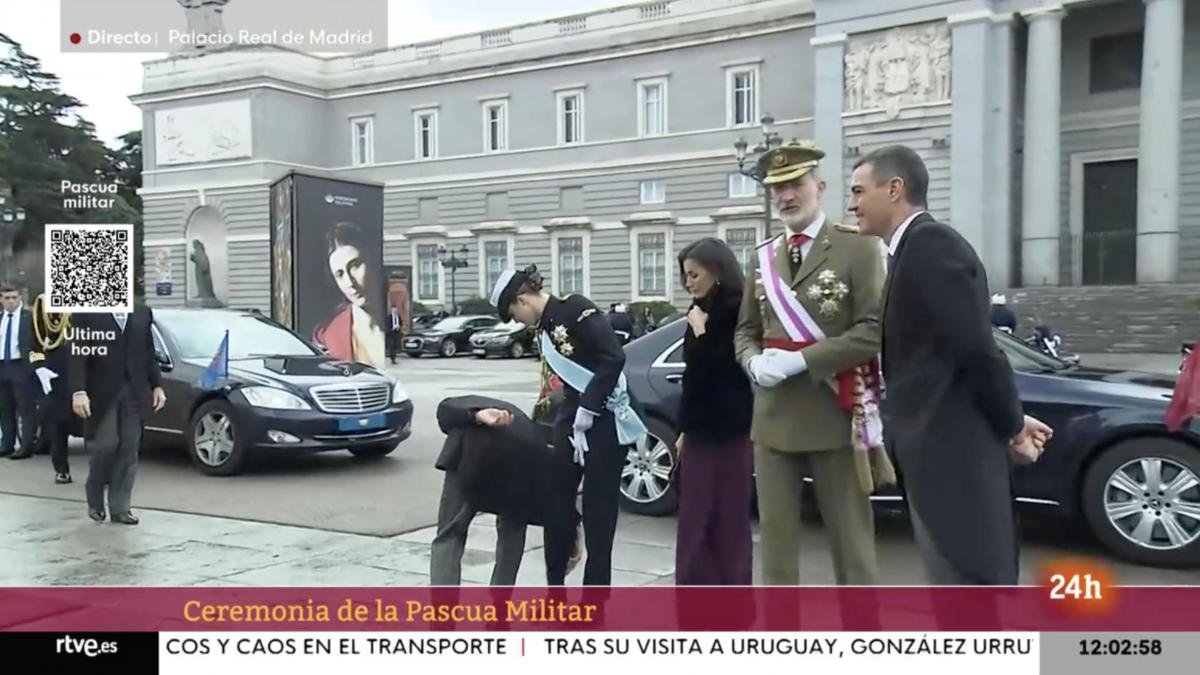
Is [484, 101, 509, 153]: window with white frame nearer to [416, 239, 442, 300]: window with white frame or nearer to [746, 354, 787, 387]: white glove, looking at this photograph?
[416, 239, 442, 300]: window with white frame

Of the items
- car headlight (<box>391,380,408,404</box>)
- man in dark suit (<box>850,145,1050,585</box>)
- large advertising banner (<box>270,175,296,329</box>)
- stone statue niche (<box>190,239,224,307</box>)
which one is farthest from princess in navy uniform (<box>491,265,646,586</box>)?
large advertising banner (<box>270,175,296,329</box>)

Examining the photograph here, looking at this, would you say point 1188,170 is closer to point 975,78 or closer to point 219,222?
point 975,78

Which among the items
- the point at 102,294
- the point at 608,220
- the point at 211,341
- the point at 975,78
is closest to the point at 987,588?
the point at 102,294

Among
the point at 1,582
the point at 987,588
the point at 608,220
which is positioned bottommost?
the point at 1,582

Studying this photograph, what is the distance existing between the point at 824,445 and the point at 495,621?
1.21 metres

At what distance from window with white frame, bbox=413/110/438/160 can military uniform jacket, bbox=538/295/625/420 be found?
10.0 ft

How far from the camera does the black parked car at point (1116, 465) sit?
16.7 feet

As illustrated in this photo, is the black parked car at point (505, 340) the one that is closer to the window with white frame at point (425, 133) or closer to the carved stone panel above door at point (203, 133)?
the window with white frame at point (425, 133)

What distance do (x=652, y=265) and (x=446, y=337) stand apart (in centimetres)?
522

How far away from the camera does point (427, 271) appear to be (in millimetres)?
8945

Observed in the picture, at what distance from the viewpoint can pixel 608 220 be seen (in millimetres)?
6492

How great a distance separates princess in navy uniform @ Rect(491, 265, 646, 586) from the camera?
3.98m

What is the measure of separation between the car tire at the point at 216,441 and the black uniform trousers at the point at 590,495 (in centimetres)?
504

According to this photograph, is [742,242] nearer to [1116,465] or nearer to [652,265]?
[652,265]
